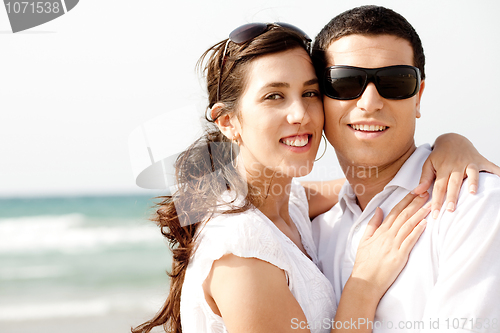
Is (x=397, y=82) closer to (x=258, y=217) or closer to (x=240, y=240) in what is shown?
(x=258, y=217)

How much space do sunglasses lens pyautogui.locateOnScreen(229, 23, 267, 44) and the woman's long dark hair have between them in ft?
0.13

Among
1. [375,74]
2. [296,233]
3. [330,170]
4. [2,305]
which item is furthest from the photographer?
[2,305]

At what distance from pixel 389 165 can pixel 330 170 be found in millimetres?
1423

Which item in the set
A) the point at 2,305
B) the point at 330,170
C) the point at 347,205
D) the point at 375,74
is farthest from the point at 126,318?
the point at 375,74

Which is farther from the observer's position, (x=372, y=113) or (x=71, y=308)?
(x=71, y=308)

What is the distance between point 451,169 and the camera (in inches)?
102

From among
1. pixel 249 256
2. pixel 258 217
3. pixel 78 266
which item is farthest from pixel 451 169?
pixel 78 266

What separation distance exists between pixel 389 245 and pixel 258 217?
2.78 ft

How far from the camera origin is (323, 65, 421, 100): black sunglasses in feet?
9.29

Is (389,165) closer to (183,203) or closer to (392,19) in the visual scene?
(392,19)

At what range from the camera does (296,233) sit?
3291mm

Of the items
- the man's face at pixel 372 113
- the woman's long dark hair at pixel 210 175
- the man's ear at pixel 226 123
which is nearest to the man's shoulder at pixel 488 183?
the man's face at pixel 372 113

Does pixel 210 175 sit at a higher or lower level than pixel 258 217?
higher

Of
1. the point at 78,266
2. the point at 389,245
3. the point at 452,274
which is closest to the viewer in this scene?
the point at 452,274
